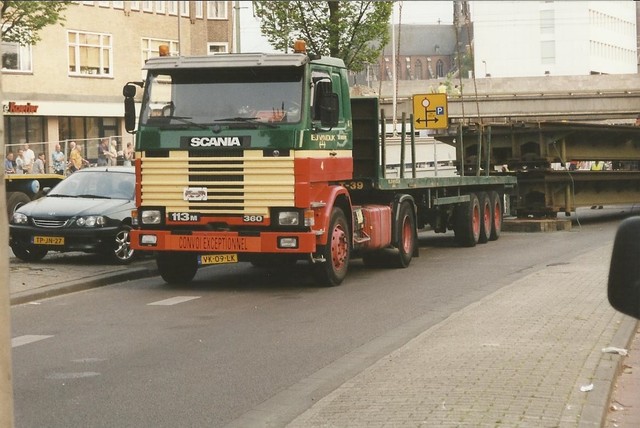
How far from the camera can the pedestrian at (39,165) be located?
3132cm

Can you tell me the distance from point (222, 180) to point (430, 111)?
14.5 m

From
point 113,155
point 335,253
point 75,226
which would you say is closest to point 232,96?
point 335,253

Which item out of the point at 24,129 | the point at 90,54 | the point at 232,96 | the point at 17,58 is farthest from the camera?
the point at 90,54

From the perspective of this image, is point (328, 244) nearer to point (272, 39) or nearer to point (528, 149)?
point (528, 149)

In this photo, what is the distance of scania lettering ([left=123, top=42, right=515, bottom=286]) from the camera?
14344mm

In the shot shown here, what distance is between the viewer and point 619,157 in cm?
3253

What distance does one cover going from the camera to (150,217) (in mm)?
14906

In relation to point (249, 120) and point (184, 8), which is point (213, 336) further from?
point (184, 8)

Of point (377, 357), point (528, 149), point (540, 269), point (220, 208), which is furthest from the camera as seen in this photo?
point (528, 149)

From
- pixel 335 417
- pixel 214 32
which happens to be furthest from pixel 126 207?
pixel 214 32

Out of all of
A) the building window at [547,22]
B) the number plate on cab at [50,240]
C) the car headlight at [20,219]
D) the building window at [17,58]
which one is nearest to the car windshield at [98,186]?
the car headlight at [20,219]

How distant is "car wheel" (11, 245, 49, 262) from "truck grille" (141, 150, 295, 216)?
395 cm

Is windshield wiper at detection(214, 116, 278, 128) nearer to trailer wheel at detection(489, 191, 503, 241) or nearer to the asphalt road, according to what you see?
the asphalt road

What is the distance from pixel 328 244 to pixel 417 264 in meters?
4.25
